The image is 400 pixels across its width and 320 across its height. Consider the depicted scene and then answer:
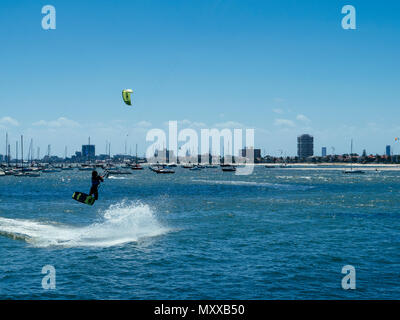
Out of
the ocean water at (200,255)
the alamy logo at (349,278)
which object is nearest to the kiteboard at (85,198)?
the ocean water at (200,255)

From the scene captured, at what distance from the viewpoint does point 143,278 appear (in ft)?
64.4

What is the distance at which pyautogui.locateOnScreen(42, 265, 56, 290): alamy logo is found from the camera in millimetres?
18516

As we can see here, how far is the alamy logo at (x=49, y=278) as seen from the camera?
60.7 feet

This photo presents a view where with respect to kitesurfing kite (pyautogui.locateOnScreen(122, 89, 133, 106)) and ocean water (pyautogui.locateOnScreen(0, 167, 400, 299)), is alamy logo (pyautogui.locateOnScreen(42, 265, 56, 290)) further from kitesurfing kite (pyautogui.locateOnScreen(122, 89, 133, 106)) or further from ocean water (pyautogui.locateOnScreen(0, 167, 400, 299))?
kitesurfing kite (pyautogui.locateOnScreen(122, 89, 133, 106))

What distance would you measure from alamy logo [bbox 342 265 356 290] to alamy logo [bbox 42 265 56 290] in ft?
44.6

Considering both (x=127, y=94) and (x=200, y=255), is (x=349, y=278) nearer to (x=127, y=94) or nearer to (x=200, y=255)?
(x=200, y=255)

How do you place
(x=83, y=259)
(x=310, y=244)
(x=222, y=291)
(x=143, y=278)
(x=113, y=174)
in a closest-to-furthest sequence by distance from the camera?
(x=222, y=291)
(x=143, y=278)
(x=83, y=259)
(x=310, y=244)
(x=113, y=174)

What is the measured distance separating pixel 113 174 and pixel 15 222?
454ft

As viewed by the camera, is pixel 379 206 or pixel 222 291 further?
pixel 379 206

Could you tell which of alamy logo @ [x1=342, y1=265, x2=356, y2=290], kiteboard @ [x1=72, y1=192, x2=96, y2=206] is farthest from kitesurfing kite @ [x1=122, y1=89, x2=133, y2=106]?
alamy logo @ [x1=342, y1=265, x2=356, y2=290]
